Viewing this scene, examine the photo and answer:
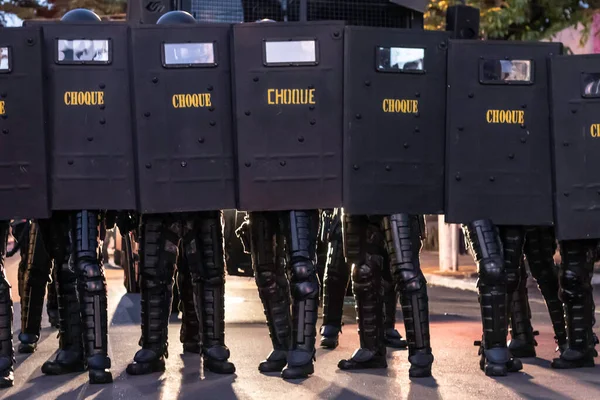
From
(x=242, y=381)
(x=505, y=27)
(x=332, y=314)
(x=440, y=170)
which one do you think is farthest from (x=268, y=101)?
(x=505, y=27)

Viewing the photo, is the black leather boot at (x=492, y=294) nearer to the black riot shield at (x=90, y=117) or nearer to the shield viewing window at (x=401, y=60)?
the shield viewing window at (x=401, y=60)

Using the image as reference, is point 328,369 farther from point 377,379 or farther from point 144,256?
point 144,256

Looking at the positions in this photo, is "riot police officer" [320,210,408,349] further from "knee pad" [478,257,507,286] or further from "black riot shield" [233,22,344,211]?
"black riot shield" [233,22,344,211]

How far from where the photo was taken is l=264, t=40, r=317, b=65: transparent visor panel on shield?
27.0 feet

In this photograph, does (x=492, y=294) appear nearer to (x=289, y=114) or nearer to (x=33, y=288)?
(x=289, y=114)

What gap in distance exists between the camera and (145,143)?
8289 mm

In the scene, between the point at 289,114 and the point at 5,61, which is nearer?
the point at 5,61

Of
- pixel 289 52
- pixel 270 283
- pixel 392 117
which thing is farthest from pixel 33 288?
pixel 392 117

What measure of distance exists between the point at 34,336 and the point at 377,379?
324 centimetres

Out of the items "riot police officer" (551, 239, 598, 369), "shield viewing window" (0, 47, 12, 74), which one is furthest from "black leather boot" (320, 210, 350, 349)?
"shield viewing window" (0, 47, 12, 74)

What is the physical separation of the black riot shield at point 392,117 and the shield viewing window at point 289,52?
229mm

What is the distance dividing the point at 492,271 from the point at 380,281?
94 centimetres

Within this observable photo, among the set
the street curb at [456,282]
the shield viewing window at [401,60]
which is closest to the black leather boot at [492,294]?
the shield viewing window at [401,60]

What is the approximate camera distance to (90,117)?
27.0 ft
